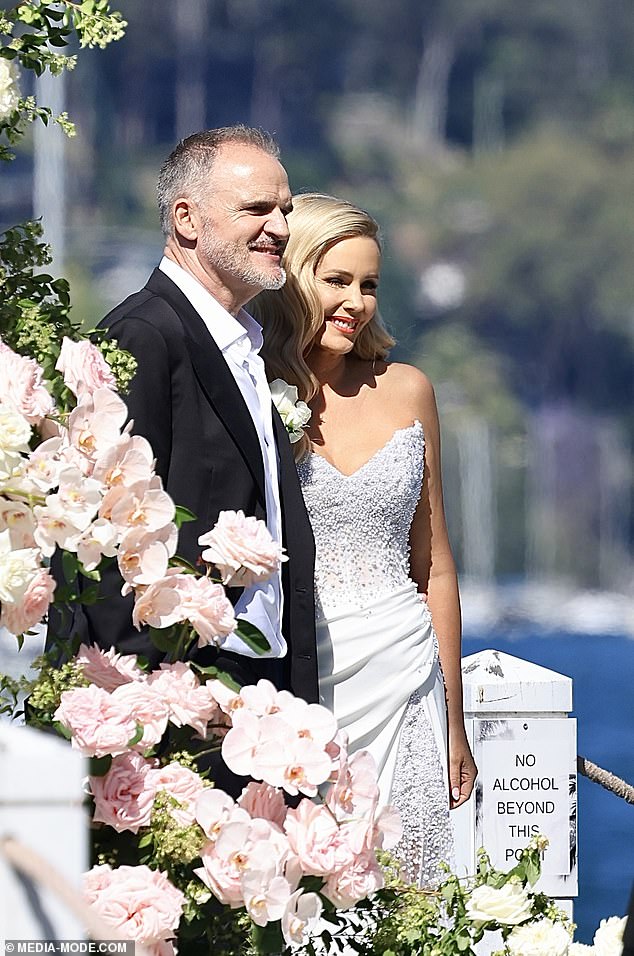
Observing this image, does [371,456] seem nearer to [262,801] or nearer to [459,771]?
[459,771]

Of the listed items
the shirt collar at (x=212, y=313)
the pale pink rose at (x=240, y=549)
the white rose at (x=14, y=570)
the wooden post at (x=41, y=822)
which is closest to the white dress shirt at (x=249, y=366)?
the shirt collar at (x=212, y=313)

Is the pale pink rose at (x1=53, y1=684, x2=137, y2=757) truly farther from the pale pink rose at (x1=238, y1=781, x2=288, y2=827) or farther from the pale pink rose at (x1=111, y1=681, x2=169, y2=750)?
the pale pink rose at (x1=238, y1=781, x2=288, y2=827)

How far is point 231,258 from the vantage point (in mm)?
2600

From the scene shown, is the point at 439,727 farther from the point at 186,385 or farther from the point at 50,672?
the point at 50,672

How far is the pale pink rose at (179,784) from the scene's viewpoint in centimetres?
159

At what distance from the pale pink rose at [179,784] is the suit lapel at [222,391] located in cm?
92

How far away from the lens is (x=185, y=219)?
8.78 ft

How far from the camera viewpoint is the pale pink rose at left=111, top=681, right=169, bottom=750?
1.58 metres

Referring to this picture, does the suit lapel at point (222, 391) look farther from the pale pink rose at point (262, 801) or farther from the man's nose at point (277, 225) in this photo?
the pale pink rose at point (262, 801)

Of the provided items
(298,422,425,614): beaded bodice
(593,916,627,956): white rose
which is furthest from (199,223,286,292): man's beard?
(593,916,627,956): white rose

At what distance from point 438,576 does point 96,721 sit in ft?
5.50

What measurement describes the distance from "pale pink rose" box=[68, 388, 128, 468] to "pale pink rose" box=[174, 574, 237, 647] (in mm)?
155

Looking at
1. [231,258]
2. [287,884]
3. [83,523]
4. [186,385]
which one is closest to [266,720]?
[287,884]

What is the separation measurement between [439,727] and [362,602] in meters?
0.29
